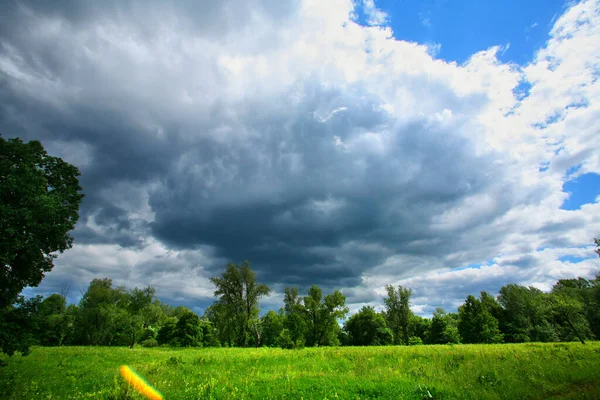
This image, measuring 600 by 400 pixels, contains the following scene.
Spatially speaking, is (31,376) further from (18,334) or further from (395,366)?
(395,366)

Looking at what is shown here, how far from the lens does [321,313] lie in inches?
2235

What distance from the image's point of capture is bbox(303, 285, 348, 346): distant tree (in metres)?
55.7

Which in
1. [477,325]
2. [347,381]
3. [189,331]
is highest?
[477,325]

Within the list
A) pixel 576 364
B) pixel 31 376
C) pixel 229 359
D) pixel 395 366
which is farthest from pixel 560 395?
pixel 31 376

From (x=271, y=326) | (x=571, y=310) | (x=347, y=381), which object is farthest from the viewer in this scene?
(x=271, y=326)

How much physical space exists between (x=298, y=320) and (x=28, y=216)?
47859 millimetres

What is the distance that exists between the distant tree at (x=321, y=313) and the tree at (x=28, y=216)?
43.2 metres

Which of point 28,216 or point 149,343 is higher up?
point 28,216

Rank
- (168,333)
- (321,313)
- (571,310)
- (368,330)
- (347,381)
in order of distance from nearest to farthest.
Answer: (347,381), (571,310), (321,313), (168,333), (368,330)

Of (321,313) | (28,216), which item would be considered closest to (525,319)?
(321,313)

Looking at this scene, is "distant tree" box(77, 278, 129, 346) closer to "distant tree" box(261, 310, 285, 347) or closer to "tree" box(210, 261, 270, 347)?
"tree" box(210, 261, 270, 347)

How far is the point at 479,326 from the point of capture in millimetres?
63594

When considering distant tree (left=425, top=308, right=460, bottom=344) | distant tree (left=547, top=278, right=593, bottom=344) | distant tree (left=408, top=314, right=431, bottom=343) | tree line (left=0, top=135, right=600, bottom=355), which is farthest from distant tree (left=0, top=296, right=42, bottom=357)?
distant tree (left=408, top=314, right=431, bottom=343)

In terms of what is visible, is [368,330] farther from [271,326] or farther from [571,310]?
[571,310]
